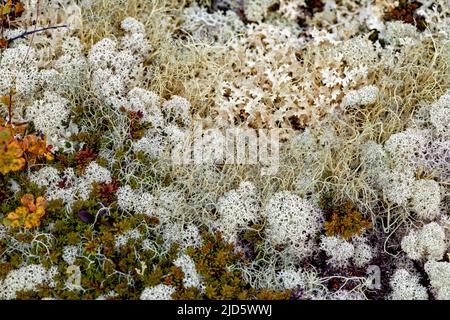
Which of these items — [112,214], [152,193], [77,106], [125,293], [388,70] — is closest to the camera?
[125,293]

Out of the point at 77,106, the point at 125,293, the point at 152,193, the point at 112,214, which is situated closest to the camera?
the point at 125,293

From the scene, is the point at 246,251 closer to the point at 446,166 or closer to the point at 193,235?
the point at 193,235

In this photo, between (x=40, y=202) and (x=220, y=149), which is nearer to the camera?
(x=40, y=202)

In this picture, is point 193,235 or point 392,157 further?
point 392,157

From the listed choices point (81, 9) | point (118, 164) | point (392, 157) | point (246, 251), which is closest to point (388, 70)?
point (392, 157)

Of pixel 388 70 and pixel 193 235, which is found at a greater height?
pixel 388 70

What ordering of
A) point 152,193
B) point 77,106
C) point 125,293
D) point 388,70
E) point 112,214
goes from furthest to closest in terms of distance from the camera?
point 388,70
point 77,106
point 152,193
point 112,214
point 125,293

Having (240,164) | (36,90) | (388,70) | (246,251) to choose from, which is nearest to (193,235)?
(246,251)
